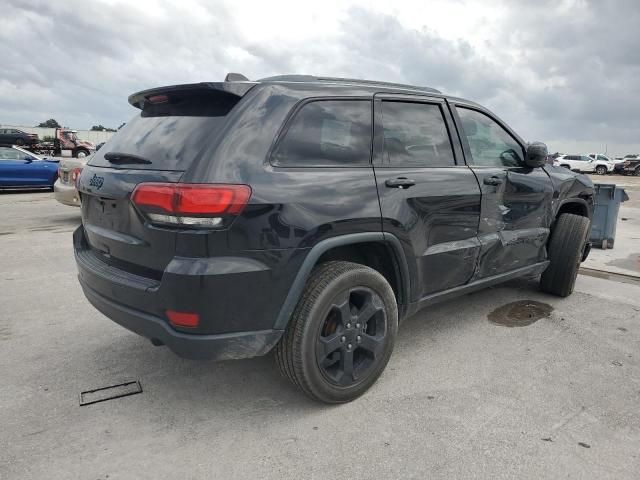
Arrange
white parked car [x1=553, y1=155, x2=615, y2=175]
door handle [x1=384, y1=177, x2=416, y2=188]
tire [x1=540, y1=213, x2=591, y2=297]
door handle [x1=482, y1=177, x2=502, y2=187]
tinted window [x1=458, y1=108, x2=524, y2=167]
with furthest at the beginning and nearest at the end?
white parked car [x1=553, y1=155, x2=615, y2=175], tire [x1=540, y1=213, x2=591, y2=297], tinted window [x1=458, y1=108, x2=524, y2=167], door handle [x1=482, y1=177, x2=502, y2=187], door handle [x1=384, y1=177, x2=416, y2=188]

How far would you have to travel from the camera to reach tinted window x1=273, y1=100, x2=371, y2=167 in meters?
2.47

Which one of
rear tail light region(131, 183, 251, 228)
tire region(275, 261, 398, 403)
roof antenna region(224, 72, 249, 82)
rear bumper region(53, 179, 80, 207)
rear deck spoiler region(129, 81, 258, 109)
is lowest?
tire region(275, 261, 398, 403)

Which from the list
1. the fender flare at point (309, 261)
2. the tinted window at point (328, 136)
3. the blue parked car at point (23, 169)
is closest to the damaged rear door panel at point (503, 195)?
the tinted window at point (328, 136)

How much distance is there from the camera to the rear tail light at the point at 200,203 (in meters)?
2.14

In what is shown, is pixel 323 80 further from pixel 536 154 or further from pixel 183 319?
pixel 536 154

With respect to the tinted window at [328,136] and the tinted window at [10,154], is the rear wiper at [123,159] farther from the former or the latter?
the tinted window at [10,154]

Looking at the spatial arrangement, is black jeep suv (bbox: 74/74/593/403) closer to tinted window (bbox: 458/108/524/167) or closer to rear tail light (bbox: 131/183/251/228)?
rear tail light (bbox: 131/183/251/228)

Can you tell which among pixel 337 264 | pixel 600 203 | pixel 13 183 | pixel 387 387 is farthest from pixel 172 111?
pixel 13 183

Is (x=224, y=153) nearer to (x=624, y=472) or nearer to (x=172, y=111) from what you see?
(x=172, y=111)

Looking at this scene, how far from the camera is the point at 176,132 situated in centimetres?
251

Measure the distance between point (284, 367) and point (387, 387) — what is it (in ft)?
2.39

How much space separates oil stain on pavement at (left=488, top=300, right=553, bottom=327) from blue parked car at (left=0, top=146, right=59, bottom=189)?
44.1 feet

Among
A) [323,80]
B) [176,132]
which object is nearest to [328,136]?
[323,80]

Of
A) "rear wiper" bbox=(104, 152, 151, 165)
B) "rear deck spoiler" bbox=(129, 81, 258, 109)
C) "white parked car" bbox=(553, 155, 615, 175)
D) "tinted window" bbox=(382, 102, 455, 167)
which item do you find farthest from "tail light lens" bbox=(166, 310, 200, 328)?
"white parked car" bbox=(553, 155, 615, 175)
